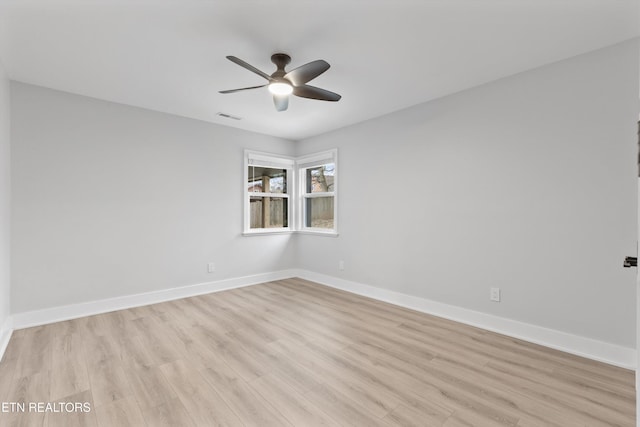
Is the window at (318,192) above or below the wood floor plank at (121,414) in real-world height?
above

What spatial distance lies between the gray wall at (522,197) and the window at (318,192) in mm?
868

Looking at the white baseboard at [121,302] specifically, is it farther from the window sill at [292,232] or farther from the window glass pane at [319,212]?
the window glass pane at [319,212]

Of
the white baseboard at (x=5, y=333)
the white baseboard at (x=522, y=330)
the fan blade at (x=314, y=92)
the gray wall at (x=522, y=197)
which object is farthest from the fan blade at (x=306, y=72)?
the white baseboard at (x=5, y=333)

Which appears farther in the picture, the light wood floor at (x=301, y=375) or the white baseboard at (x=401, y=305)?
the white baseboard at (x=401, y=305)

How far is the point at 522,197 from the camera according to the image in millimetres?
2688

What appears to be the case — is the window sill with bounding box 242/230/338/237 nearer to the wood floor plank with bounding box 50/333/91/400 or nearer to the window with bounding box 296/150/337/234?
the window with bounding box 296/150/337/234

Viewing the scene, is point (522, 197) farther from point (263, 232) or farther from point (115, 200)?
point (115, 200)

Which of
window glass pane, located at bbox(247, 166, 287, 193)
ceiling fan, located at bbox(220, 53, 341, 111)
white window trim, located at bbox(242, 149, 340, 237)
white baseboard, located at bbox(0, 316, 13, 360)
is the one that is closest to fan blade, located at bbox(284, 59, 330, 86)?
ceiling fan, located at bbox(220, 53, 341, 111)

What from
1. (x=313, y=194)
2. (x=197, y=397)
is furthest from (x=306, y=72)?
(x=313, y=194)

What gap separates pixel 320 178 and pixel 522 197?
9.85ft

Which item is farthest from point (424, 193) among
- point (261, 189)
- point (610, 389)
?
point (261, 189)

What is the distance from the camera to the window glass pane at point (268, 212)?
478 cm

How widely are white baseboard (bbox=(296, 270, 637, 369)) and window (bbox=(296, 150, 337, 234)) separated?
134 cm

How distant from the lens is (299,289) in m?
4.34
